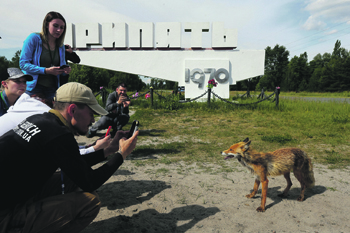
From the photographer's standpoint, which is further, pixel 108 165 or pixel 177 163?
pixel 177 163

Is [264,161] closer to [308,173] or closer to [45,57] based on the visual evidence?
[308,173]

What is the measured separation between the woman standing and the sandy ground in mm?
1651

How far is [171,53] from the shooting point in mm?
16156

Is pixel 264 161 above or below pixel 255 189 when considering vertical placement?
above

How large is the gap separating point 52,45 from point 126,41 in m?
14.0

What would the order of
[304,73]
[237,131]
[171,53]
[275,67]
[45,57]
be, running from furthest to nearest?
[275,67]
[304,73]
[171,53]
[237,131]
[45,57]

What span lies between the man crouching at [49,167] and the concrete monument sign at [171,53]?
14616 millimetres

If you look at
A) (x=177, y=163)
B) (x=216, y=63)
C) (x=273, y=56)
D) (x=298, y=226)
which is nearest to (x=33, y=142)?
(x=298, y=226)

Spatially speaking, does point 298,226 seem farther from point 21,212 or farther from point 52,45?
point 52,45

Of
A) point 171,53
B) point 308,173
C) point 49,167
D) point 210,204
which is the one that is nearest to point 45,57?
point 49,167

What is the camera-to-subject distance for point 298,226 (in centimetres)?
249

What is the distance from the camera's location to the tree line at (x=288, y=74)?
121 feet

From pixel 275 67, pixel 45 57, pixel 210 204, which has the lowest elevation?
pixel 210 204

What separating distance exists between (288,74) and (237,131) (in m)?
46.3
